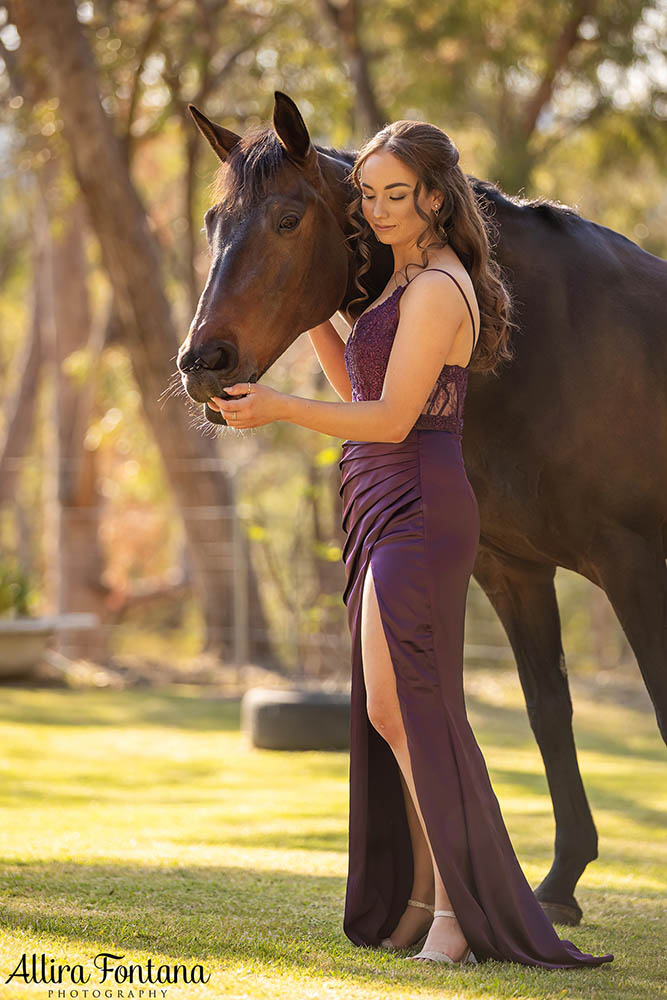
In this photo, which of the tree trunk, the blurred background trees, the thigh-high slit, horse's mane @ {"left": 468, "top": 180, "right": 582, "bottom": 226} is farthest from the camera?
the blurred background trees

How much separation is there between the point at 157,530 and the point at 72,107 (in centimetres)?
1599

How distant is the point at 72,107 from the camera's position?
37.4 feet

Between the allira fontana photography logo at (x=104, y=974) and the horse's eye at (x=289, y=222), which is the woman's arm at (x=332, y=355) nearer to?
the horse's eye at (x=289, y=222)

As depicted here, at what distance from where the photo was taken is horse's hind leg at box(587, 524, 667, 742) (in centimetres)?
327

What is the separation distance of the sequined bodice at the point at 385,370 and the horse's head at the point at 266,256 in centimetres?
18

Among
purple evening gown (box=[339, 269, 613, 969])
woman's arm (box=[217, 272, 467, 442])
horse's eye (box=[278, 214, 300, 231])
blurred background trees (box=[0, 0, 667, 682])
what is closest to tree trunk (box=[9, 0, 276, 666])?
blurred background trees (box=[0, 0, 667, 682])

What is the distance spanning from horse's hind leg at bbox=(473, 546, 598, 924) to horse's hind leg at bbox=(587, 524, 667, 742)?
1.51 feet

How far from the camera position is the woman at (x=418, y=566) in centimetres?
288

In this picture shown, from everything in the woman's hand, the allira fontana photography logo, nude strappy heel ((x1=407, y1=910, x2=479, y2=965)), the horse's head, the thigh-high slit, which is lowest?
nude strappy heel ((x1=407, y1=910, x2=479, y2=965))

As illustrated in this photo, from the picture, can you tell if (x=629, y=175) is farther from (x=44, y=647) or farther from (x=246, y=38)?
(x=44, y=647)

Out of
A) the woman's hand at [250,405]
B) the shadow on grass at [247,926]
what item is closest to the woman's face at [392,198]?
the woman's hand at [250,405]

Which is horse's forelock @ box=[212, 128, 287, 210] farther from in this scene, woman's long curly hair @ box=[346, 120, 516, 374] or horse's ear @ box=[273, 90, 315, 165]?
woman's long curly hair @ box=[346, 120, 516, 374]

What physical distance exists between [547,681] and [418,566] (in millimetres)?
1137

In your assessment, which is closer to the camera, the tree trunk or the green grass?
the green grass
